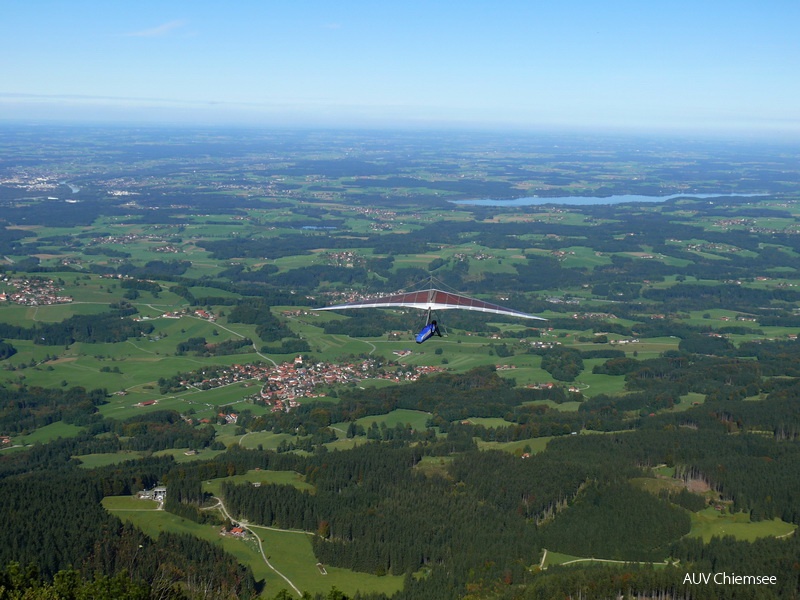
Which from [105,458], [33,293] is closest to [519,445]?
[105,458]

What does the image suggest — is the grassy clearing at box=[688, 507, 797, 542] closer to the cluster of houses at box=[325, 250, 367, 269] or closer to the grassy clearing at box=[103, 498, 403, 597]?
the grassy clearing at box=[103, 498, 403, 597]

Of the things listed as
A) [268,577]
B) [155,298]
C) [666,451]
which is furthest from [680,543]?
[155,298]

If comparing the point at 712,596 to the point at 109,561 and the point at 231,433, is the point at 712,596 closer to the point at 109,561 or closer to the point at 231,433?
the point at 109,561

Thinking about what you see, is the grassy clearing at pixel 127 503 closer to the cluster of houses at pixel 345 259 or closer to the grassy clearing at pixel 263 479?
the grassy clearing at pixel 263 479

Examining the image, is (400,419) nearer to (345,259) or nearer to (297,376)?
(297,376)

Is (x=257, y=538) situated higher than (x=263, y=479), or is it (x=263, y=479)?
(x=257, y=538)
